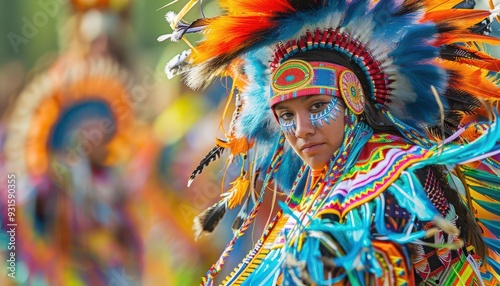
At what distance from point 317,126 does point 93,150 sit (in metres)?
2.38

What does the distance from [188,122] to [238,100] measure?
4.80ft

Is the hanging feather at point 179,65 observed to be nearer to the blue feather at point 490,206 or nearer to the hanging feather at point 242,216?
the hanging feather at point 242,216

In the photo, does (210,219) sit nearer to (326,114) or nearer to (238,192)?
(238,192)

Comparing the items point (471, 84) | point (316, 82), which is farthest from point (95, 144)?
point (471, 84)

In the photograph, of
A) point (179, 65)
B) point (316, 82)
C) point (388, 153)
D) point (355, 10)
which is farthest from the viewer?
point (179, 65)

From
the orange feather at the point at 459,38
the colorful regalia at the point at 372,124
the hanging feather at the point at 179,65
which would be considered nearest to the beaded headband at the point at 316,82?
the colorful regalia at the point at 372,124

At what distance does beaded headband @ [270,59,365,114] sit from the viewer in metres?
2.16

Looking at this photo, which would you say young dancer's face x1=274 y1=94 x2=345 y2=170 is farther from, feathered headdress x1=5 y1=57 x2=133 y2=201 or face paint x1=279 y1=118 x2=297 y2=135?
feathered headdress x1=5 y1=57 x2=133 y2=201

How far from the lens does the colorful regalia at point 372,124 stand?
1885 millimetres

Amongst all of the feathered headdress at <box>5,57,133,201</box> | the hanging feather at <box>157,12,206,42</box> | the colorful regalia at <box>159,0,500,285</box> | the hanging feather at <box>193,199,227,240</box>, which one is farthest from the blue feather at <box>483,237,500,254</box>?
the feathered headdress at <box>5,57,133,201</box>

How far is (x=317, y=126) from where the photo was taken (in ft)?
7.04

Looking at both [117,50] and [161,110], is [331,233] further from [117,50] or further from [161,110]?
[117,50]

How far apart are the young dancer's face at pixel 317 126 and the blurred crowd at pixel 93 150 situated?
1.92m

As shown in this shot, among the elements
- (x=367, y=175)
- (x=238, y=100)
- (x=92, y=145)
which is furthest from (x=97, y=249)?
(x=367, y=175)
